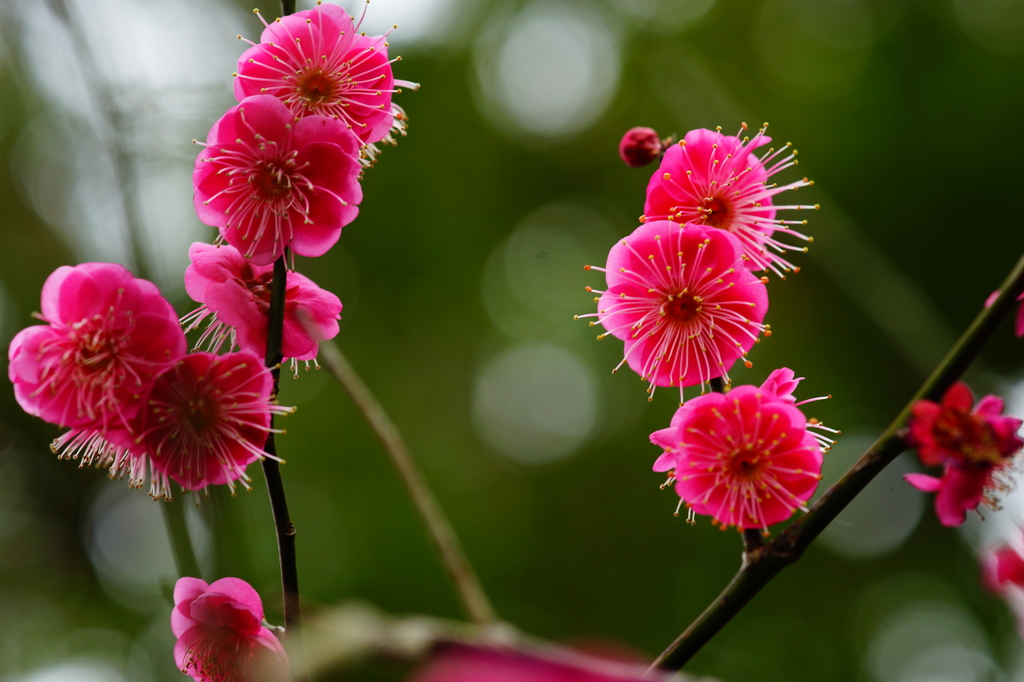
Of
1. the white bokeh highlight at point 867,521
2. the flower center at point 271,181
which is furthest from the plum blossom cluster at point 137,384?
the white bokeh highlight at point 867,521

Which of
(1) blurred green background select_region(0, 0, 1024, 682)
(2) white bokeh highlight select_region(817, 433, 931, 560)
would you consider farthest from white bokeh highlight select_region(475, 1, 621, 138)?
(2) white bokeh highlight select_region(817, 433, 931, 560)

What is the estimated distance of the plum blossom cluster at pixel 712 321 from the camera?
1.66ft

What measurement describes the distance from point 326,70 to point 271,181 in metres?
0.11

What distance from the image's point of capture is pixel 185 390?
0.47m

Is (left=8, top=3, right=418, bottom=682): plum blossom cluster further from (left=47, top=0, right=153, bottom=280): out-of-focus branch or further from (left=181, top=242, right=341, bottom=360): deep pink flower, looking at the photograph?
(left=47, top=0, right=153, bottom=280): out-of-focus branch

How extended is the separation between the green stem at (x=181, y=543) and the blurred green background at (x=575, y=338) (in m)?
1.51

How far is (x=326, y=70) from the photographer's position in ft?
1.97

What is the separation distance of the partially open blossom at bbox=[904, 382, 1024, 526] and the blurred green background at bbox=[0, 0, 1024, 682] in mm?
1853

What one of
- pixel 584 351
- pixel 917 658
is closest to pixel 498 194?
pixel 584 351

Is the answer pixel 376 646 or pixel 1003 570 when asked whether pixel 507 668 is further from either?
pixel 1003 570

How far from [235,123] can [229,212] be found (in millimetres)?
71

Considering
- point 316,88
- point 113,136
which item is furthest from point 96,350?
point 113,136

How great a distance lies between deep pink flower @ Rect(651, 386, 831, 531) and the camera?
19.5 inches

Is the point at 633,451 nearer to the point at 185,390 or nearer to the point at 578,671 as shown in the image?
the point at 185,390
